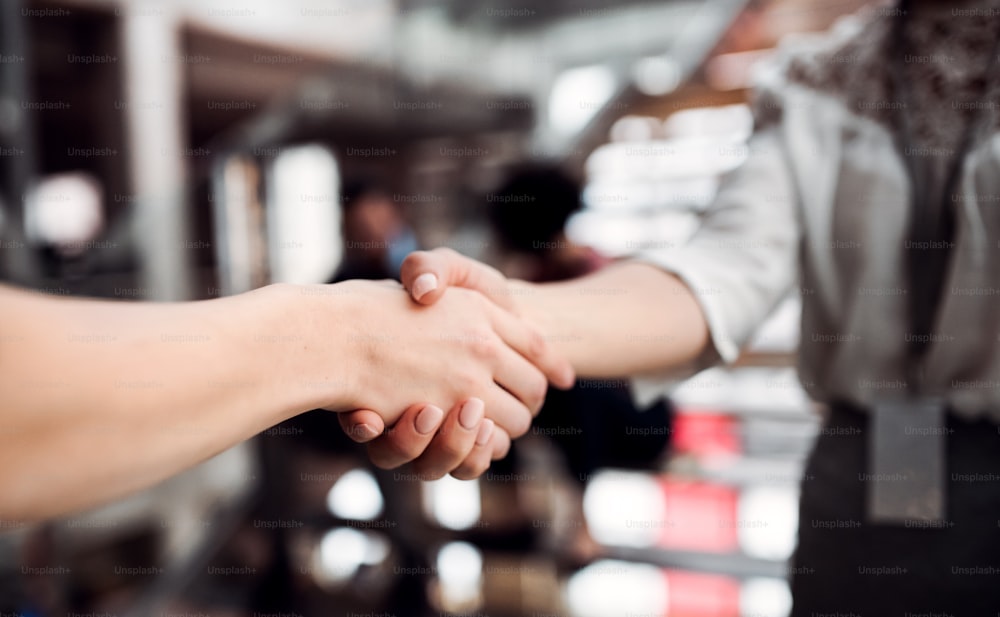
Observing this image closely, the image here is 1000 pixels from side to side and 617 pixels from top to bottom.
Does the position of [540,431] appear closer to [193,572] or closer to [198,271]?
[193,572]

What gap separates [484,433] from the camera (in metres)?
1.06

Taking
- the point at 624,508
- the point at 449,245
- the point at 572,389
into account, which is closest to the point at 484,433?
the point at 572,389

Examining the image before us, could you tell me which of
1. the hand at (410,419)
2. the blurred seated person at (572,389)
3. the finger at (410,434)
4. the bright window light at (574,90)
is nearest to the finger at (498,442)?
the hand at (410,419)

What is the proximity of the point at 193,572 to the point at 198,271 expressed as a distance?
2521 millimetres

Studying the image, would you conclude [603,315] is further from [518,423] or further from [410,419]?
[410,419]

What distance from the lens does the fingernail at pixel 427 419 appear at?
985 mm

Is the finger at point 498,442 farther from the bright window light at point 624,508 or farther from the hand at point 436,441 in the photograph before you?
the bright window light at point 624,508

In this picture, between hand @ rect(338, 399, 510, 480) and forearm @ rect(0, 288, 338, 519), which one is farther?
hand @ rect(338, 399, 510, 480)

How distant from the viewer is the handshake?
0.96 m

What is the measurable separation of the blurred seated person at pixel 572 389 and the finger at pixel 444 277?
4.23ft

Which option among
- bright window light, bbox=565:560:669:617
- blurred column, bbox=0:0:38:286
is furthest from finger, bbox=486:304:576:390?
blurred column, bbox=0:0:38:286

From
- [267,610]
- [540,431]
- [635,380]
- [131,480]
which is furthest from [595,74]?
[131,480]

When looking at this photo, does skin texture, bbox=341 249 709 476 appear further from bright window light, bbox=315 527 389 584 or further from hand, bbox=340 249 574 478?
bright window light, bbox=315 527 389 584

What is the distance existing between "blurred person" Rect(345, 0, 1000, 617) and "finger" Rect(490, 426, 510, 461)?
16 cm
